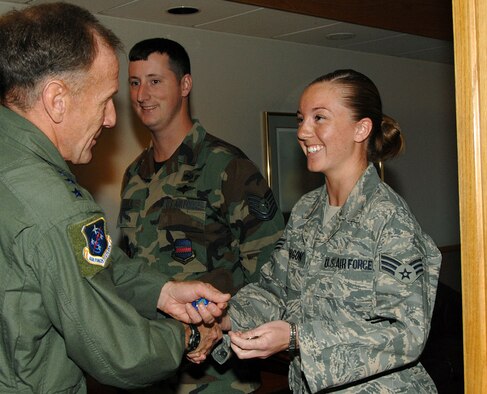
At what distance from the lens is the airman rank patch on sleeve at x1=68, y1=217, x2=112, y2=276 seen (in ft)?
5.12

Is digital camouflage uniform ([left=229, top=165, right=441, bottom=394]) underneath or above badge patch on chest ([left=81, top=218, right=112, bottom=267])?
underneath

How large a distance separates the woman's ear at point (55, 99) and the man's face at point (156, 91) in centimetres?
134

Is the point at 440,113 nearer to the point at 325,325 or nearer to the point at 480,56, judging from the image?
the point at 325,325

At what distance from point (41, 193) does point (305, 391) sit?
106 centimetres

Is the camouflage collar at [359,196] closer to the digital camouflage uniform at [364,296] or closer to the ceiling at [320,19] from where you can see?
the digital camouflage uniform at [364,296]

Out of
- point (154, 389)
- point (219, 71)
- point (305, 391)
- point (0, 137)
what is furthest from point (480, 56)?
point (219, 71)

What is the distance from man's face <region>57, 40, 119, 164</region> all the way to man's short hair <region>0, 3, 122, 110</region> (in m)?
0.04

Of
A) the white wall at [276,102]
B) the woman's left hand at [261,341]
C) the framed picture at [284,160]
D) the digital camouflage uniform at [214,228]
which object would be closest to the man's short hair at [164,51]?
the digital camouflage uniform at [214,228]

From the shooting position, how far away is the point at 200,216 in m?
2.87

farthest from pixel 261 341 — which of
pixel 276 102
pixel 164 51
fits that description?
pixel 276 102

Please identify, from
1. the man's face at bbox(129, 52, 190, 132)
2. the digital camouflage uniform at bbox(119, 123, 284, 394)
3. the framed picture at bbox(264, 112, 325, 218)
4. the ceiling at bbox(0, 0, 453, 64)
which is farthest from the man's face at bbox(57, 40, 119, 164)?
the framed picture at bbox(264, 112, 325, 218)

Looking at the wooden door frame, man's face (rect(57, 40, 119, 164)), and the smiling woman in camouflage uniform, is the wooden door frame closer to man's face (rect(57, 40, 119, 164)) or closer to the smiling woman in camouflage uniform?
the smiling woman in camouflage uniform

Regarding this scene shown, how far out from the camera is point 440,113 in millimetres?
6547

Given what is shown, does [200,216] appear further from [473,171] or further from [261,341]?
[473,171]
